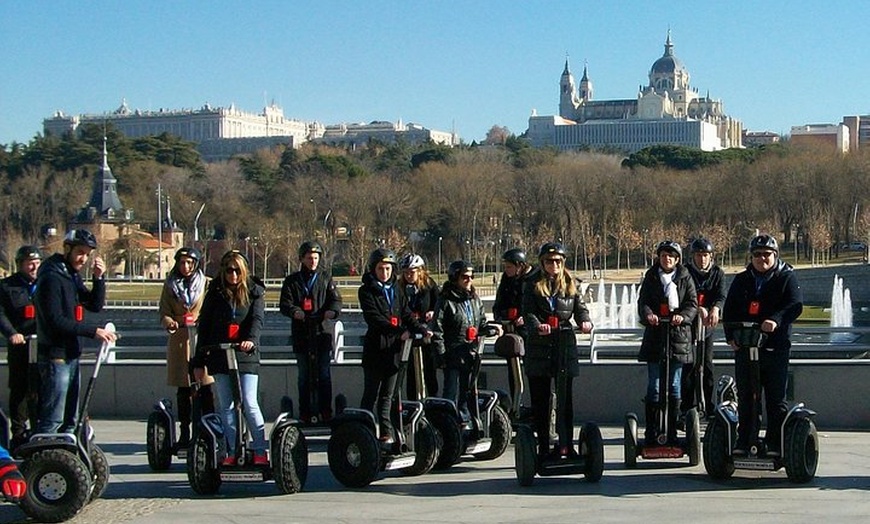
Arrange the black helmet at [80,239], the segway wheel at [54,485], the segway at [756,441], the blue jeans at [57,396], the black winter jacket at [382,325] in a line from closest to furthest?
the segway wheel at [54,485] → the blue jeans at [57,396] → the black helmet at [80,239] → the segway at [756,441] → the black winter jacket at [382,325]

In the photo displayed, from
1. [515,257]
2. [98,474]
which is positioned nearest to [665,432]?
[515,257]

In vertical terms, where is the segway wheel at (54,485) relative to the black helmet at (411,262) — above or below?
below

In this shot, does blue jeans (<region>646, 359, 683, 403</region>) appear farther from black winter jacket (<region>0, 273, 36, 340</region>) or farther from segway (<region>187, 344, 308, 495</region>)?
black winter jacket (<region>0, 273, 36, 340</region>)

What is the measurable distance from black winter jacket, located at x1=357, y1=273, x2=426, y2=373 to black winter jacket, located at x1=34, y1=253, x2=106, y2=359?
2074mm

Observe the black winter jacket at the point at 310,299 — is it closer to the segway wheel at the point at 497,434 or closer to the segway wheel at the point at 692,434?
the segway wheel at the point at 497,434

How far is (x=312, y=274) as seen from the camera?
11.1 meters

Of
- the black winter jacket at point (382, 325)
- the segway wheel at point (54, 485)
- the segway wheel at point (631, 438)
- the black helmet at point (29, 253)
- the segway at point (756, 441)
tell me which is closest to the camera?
the segway wheel at point (54, 485)

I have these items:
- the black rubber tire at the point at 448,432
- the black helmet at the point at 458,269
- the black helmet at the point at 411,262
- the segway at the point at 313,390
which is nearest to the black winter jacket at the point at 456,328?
the black helmet at the point at 458,269

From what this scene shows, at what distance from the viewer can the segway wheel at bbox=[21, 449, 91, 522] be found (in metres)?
8.70

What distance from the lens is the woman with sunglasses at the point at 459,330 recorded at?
11.0m

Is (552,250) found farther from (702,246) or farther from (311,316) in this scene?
(311,316)

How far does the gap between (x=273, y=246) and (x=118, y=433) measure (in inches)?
2814

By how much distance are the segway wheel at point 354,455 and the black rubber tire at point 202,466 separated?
868mm

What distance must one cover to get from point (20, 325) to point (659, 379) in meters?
4.92
